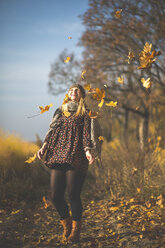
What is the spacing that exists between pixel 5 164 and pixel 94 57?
5.11m

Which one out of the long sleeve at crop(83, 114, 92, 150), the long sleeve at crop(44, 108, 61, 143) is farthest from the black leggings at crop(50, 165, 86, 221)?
the long sleeve at crop(44, 108, 61, 143)

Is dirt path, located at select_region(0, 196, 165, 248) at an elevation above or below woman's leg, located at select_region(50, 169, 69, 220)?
below

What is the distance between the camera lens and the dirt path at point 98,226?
2316mm

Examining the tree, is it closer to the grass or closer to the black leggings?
the grass

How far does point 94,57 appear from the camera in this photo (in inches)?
301

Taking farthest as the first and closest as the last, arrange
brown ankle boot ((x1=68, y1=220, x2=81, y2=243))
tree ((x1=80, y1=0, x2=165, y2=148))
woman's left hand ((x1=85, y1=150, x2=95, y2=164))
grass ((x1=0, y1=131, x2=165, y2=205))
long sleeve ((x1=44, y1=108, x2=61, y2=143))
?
1. tree ((x1=80, y1=0, x2=165, y2=148))
2. grass ((x1=0, y1=131, x2=165, y2=205))
3. long sleeve ((x1=44, y1=108, x2=61, y2=143))
4. brown ankle boot ((x1=68, y1=220, x2=81, y2=243))
5. woman's left hand ((x1=85, y1=150, x2=95, y2=164))

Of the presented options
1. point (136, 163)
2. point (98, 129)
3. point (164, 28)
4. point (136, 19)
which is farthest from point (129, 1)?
point (98, 129)

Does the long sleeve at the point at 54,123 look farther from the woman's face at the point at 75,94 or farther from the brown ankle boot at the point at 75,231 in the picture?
the brown ankle boot at the point at 75,231

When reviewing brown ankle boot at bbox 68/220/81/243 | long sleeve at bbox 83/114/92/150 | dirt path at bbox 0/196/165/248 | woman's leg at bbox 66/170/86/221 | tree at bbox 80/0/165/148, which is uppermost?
tree at bbox 80/0/165/148

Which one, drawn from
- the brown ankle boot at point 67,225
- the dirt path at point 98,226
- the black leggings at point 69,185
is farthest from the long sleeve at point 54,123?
Result: the dirt path at point 98,226

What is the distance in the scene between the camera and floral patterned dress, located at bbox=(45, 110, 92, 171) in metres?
2.13

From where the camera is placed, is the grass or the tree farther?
the tree

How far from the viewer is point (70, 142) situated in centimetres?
217

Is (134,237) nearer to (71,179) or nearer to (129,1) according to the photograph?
(71,179)
